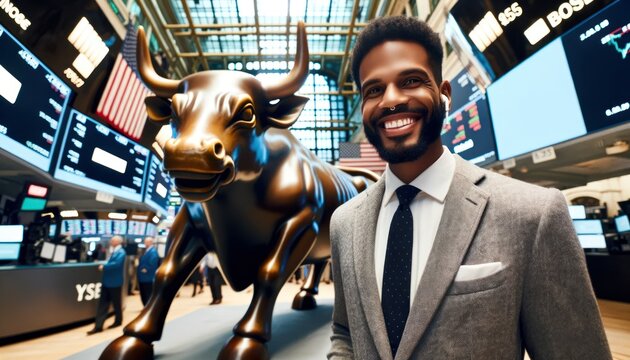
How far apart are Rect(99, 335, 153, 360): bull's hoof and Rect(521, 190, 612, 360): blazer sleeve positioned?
1338mm

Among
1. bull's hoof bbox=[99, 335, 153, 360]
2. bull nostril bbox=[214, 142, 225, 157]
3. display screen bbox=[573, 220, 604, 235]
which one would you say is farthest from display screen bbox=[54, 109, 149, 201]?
display screen bbox=[573, 220, 604, 235]

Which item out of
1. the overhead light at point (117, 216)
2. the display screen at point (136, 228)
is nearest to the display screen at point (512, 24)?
the overhead light at point (117, 216)

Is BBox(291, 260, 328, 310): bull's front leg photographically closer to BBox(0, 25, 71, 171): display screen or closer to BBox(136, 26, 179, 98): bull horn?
BBox(136, 26, 179, 98): bull horn

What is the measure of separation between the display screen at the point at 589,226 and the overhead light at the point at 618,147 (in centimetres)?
300

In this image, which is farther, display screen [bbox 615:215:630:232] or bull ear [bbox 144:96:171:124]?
display screen [bbox 615:215:630:232]

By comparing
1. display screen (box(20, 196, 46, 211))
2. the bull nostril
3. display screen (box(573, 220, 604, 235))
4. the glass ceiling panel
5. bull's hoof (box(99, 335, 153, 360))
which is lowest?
bull's hoof (box(99, 335, 153, 360))

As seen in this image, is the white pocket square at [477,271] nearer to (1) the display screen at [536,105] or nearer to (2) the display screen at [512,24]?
(1) the display screen at [536,105]

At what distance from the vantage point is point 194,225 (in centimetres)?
165

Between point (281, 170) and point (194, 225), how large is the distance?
1.71 ft

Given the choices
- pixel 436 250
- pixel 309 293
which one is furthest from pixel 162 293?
pixel 309 293

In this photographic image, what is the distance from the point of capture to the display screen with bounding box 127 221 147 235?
12.4 metres

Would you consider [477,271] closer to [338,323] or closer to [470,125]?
[338,323]

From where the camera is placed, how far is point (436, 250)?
2.30 feet

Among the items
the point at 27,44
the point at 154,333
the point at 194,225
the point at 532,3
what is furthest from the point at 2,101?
the point at 532,3
